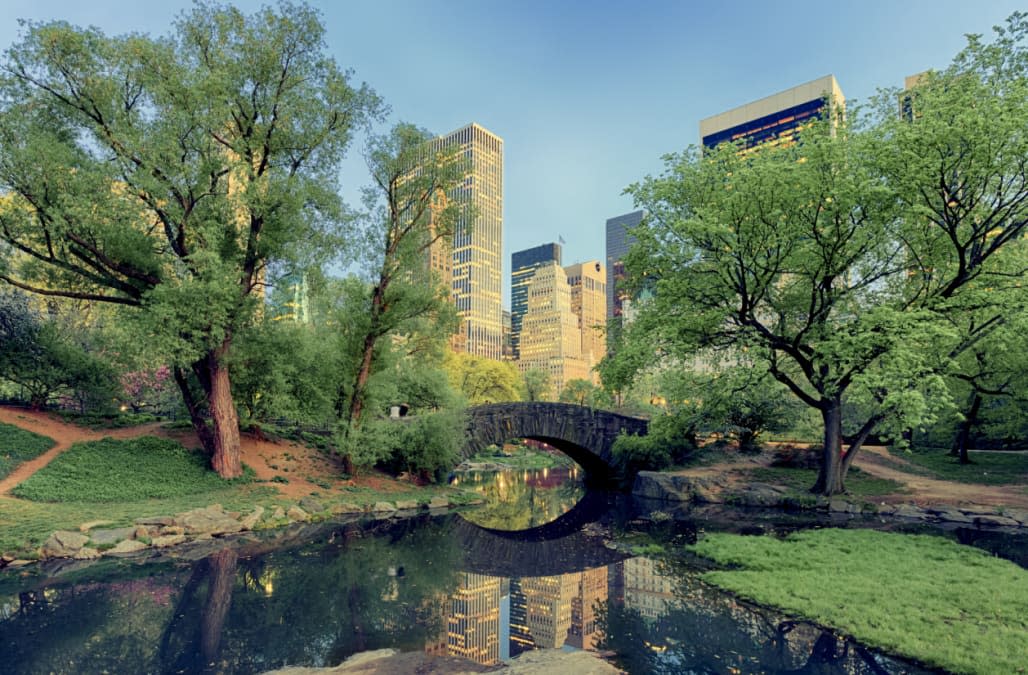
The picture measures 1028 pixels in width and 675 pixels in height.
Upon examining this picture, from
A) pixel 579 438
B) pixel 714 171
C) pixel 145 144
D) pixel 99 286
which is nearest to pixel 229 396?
pixel 99 286

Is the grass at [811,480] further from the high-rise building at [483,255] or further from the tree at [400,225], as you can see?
the high-rise building at [483,255]

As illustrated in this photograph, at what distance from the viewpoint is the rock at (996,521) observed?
1681 centimetres

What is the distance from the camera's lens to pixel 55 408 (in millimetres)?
25203

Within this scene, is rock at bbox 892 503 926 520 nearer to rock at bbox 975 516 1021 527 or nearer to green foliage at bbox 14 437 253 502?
rock at bbox 975 516 1021 527

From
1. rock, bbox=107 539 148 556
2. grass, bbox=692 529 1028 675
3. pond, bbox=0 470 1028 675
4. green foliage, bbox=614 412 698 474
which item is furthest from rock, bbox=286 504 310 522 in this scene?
green foliage, bbox=614 412 698 474

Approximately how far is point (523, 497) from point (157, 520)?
1823cm

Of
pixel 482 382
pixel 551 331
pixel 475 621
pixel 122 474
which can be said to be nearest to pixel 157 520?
pixel 122 474

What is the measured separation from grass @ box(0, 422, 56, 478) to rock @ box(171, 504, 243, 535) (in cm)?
708

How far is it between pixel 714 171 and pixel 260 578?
18.1m

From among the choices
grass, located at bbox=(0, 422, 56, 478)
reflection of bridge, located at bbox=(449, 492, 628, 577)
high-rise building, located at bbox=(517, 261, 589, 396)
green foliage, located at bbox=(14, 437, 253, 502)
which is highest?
high-rise building, located at bbox=(517, 261, 589, 396)

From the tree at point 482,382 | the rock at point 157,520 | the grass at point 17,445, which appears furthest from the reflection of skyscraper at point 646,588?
the tree at point 482,382

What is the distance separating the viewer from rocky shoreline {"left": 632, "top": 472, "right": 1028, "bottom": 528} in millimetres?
17422

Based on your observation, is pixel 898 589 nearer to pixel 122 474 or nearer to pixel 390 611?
pixel 390 611

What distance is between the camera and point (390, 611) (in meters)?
9.62
